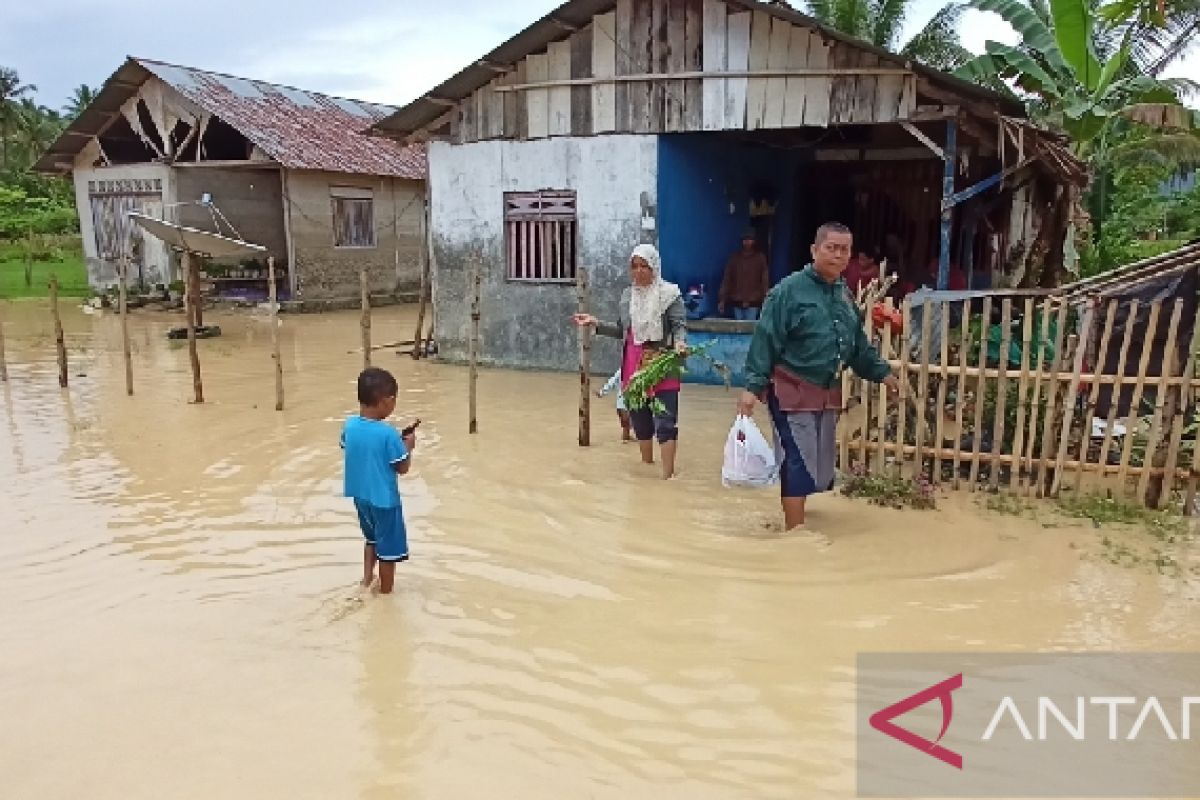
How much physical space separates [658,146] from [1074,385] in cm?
535

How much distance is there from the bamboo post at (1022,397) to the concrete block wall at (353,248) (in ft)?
48.1

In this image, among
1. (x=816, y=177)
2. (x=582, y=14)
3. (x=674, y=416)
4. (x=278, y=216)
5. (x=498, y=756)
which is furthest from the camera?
(x=278, y=216)

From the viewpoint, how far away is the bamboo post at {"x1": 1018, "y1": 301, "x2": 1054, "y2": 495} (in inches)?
210

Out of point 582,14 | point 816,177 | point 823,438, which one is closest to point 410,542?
point 823,438

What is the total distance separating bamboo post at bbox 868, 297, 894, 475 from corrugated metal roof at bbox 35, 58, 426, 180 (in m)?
11.1

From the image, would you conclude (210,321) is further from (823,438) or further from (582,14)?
(823,438)

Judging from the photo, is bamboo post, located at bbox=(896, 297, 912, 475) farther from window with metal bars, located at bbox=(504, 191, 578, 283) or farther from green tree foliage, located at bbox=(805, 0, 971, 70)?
green tree foliage, located at bbox=(805, 0, 971, 70)

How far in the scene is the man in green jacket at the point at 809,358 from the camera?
464 cm

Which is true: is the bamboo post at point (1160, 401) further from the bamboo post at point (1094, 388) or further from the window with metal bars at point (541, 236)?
the window with metal bars at point (541, 236)

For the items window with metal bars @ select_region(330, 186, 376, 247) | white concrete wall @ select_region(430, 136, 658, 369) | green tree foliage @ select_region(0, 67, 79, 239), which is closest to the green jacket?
white concrete wall @ select_region(430, 136, 658, 369)

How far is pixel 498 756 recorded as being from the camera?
3.02 meters

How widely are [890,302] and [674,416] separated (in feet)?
5.14

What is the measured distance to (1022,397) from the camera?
539 centimetres

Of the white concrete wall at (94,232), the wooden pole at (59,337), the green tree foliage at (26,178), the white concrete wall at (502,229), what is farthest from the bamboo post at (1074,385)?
the green tree foliage at (26,178)
